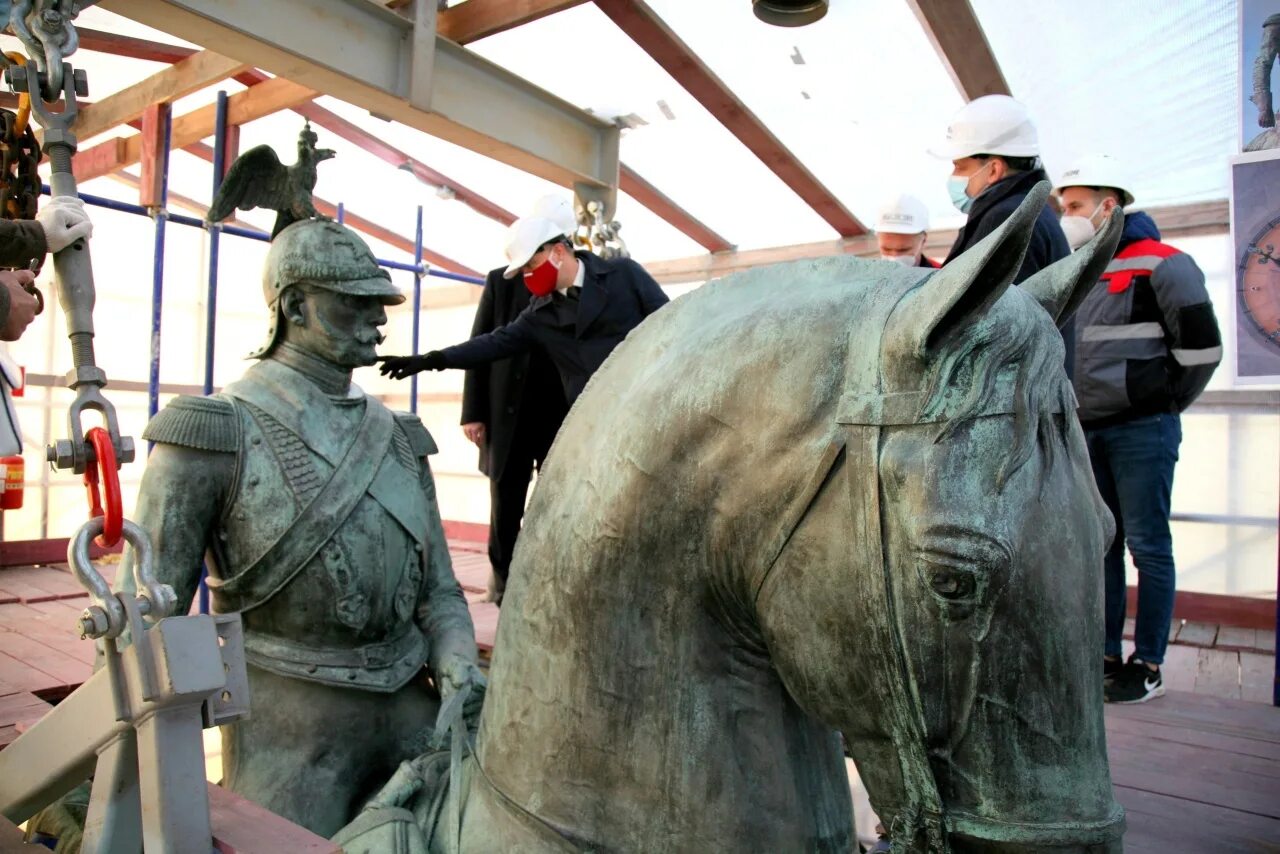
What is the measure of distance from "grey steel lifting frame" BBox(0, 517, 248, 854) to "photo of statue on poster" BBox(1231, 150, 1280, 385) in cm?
289

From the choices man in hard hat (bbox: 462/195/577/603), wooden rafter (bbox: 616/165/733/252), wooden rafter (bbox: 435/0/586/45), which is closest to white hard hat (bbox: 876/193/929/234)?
man in hard hat (bbox: 462/195/577/603)

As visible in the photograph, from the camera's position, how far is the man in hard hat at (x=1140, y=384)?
2.58m

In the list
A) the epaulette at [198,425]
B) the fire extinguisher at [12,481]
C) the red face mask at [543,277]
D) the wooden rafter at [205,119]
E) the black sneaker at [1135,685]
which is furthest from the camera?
the fire extinguisher at [12,481]

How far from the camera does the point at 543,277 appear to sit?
2.96 metres

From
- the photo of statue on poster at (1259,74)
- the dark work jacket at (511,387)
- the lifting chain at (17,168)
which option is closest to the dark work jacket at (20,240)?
the lifting chain at (17,168)

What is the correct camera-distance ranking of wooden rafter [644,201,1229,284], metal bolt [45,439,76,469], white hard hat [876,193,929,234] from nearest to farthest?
metal bolt [45,439,76,469] → white hard hat [876,193,929,234] → wooden rafter [644,201,1229,284]

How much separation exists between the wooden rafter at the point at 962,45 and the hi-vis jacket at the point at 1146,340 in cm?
125

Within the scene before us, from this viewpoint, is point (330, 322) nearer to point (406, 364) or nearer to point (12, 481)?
point (406, 364)

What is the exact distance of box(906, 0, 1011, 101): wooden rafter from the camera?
3.51 metres

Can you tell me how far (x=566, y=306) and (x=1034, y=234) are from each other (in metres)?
1.43

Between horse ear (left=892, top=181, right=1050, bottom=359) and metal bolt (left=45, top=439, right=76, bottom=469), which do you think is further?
metal bolt (left=45, top=439, right=76, bottom=469)

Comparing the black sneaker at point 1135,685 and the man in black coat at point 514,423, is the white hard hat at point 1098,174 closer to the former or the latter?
the black sneaker at point 1135,685

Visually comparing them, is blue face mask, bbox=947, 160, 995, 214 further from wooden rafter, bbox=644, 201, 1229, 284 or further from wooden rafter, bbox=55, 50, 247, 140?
wooden rafter, bbox=55, 50, 247, 140

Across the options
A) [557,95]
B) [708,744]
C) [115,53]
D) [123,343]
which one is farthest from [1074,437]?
[123,343]
